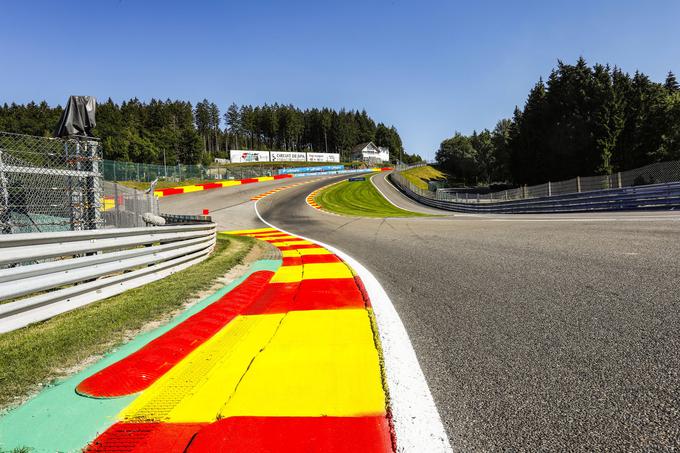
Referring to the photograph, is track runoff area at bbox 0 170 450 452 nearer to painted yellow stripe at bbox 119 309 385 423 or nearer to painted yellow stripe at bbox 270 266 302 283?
painted yellow stripe at bbox 119 309 385 423

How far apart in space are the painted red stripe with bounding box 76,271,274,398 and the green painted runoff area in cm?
10

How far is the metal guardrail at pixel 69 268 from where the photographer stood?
12.9ft

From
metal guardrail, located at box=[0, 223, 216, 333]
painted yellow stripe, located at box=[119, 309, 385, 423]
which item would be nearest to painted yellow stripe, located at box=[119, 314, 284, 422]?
painted yellow stripe, located at box=[119, 309, 385, 423]

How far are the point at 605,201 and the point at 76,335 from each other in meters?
20.2

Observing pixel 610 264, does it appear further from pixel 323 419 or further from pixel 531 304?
pixel 323 419

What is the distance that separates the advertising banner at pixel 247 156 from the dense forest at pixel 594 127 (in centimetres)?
6461

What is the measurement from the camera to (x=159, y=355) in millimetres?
3344

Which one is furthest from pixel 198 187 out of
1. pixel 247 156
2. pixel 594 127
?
pixel 247 156

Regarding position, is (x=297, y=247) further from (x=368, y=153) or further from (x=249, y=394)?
(x=368, y=153)

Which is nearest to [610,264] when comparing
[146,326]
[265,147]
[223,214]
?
[146,326]

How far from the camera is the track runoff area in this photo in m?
2.03

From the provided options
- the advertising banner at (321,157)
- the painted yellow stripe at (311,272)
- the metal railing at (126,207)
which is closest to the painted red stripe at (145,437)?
the painted yellow stripe at (311,272)

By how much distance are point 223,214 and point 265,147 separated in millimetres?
119660

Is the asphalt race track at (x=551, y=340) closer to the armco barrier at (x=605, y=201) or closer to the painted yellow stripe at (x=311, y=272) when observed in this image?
the painted yellow stripe at (x=311, y=272)
